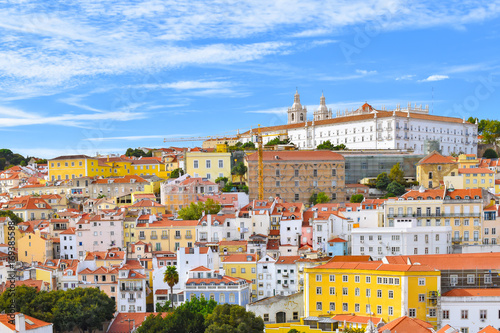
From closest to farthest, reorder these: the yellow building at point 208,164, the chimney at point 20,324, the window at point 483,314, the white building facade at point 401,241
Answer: the chimney at point 20,324
the window at point 483,314
the white building facade at point 401,241
the yellow building at point 208,164

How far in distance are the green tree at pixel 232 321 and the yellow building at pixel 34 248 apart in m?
19.2

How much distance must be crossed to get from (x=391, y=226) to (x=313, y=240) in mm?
5119

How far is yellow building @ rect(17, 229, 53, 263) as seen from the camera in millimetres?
49781

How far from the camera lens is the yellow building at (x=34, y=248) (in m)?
49.8

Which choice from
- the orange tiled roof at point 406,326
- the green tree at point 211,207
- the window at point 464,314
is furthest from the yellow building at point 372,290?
the green tree at point 211,207

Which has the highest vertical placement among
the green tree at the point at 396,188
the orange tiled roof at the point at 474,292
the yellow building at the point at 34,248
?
the green tree at the point at 396,188

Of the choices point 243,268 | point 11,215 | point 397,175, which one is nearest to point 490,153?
point 397,175

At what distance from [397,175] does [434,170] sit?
428 cm

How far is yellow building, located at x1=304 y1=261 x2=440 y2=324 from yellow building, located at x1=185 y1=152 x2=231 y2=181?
29691 millimetres

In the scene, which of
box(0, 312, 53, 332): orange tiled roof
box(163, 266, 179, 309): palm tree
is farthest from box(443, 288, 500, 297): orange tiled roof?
box(0, 312, 53, 332): orange tiled roof

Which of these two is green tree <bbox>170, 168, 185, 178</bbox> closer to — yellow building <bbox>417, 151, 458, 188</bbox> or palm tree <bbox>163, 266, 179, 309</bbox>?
yellow building <bbox>417, 151, 458, 188</bbox>

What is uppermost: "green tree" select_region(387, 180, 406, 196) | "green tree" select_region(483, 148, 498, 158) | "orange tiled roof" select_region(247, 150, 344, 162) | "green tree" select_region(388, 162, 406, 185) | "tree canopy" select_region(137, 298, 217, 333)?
"orange tiled roof" select_region(247, 150, 344, 162)

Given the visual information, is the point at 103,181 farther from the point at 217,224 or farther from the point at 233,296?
the point at 233,296

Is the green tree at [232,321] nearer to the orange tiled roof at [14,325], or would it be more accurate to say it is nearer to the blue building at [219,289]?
the blue building at [219,289]
